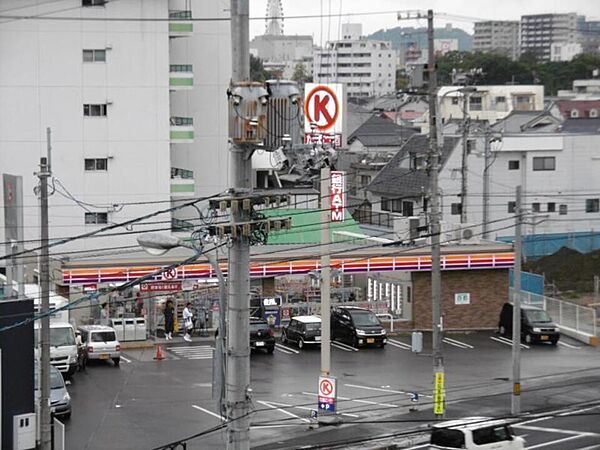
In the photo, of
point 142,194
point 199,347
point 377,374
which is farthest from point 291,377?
point 142,194

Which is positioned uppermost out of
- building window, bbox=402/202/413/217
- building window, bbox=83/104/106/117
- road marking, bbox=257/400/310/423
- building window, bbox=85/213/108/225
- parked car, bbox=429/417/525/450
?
building window, bbox=83/104/106/117

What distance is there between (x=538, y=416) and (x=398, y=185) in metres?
36.1

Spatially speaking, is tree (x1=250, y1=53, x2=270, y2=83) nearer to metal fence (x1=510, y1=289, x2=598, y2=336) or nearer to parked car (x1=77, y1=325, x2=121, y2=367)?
parked car (x1=77, y1=325, x2=121, y2=367)

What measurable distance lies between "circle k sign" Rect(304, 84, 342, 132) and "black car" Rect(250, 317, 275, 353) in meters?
11.6

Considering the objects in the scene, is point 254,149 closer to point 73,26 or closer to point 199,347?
point 199,347

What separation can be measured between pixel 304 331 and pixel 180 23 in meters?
17.9

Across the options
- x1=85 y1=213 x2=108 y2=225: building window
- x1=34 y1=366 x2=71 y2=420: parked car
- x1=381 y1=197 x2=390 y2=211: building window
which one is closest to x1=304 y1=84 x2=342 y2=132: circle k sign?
x1=34 y1=366 x2=71 y2=420: parked car

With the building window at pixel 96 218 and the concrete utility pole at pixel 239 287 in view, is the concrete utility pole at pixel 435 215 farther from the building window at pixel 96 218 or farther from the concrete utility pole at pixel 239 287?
the building window at pixel 96 218

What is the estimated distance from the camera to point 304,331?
1448 inches

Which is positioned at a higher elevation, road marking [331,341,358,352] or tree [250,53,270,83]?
tree [250,53,270,83]

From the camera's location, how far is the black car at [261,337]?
3569 centimetres

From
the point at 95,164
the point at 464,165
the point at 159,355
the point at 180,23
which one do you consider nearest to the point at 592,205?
the point at 464,165

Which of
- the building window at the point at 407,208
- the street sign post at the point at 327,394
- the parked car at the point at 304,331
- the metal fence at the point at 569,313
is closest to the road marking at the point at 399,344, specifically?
the parked car at the point at 304,331

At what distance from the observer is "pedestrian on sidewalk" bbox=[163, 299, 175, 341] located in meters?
37.7
